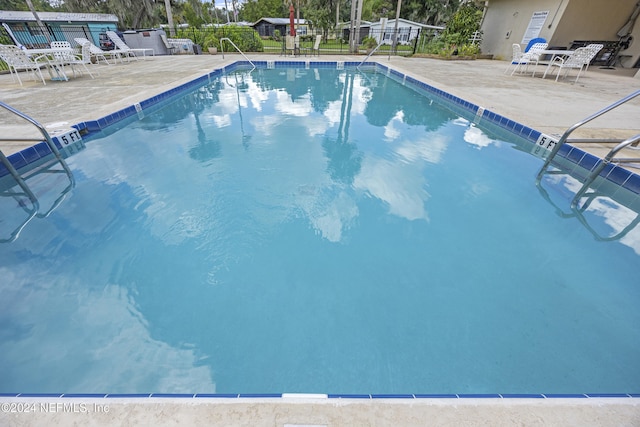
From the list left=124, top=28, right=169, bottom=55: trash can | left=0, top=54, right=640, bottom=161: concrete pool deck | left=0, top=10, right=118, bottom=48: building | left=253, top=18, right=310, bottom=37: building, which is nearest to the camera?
left=0, top=54, right=640, bottom=161: concrete pool deck

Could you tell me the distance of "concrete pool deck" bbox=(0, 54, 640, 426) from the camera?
1.04 m

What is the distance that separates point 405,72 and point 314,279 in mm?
8742

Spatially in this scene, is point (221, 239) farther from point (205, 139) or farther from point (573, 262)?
point (573, 262)

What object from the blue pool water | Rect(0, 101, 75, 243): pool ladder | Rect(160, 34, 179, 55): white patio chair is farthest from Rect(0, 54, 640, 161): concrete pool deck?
Rect(160, 34, 179, 55): white patio chair

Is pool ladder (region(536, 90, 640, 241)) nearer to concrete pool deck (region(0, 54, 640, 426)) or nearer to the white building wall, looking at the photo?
concrete pool deck (region(0, 54, 640, 426))

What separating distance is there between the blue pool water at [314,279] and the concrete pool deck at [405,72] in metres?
0.35

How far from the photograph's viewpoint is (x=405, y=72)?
28.9 ft

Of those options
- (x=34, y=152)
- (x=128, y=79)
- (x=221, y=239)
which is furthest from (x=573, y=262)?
(x=128, y=79)

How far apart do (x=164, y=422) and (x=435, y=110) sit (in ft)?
21.5

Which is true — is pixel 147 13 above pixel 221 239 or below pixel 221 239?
above

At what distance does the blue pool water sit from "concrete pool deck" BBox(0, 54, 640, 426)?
0.35 meters

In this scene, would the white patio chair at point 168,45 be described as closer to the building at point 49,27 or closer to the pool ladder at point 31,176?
the building at point 49,27

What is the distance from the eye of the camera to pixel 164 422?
1.02 meters

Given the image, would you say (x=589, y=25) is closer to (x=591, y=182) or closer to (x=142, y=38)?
(x=591, y=182)
